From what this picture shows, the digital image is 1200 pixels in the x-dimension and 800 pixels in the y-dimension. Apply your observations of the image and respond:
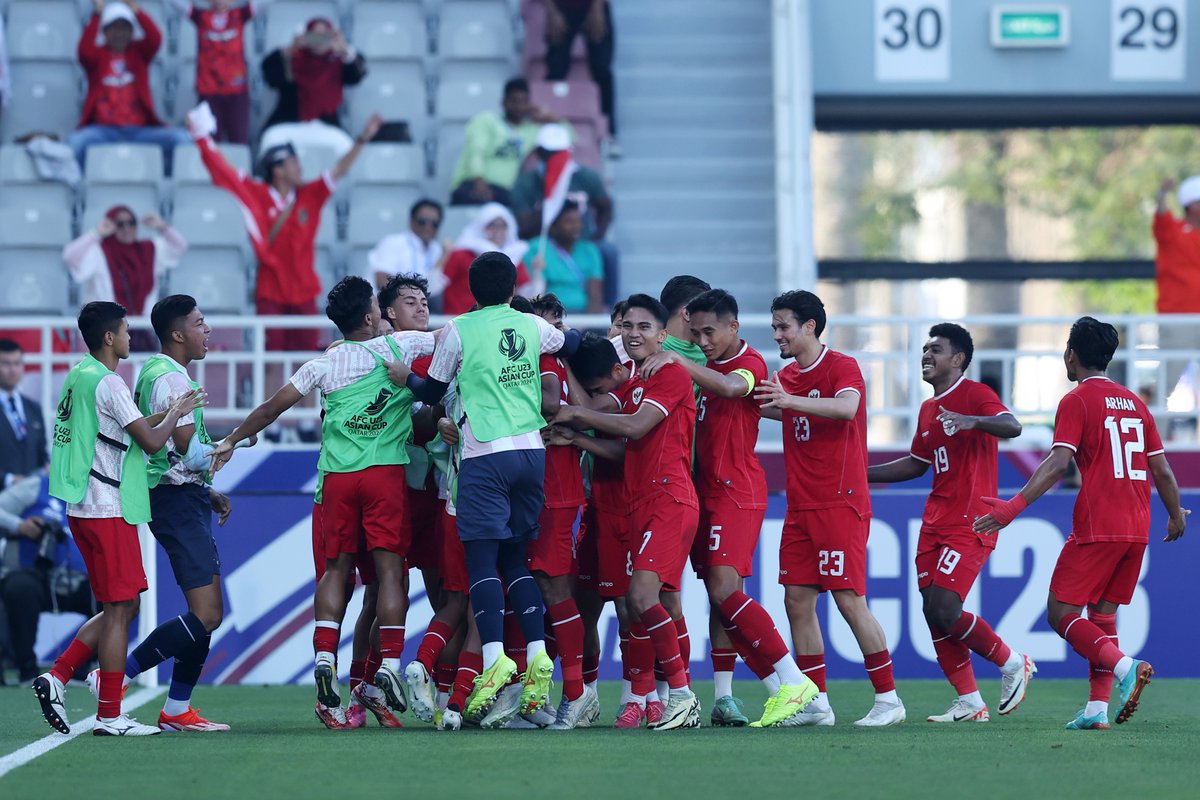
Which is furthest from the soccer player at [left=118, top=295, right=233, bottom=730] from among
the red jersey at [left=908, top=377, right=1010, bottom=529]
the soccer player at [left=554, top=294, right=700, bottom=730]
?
the red jersey at [left=908, top=377, right=1010, bottom=529]

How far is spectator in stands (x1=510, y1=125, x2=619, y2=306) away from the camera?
1385 centimetres

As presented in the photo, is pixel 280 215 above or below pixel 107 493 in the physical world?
above

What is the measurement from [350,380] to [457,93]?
8255 millimetres

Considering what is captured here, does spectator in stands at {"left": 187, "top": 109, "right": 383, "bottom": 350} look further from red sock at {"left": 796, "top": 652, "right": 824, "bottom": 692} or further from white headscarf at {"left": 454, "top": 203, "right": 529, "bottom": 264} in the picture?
red sock at {"left": 796, "top": 652, "right": 824, "bottom": 692}

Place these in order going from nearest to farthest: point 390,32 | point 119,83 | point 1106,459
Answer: point 1106,459, point 119,83, point 390,32

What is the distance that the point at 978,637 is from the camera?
27.9ft

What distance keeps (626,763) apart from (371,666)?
2212 millimetres

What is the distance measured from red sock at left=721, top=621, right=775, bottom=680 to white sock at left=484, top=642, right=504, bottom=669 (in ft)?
3.57

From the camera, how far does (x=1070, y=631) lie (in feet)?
26.3

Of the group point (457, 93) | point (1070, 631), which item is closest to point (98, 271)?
point (457, 93)

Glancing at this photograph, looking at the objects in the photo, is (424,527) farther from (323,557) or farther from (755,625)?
(755,625)

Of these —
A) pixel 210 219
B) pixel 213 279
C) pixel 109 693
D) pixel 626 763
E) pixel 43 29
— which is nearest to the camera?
pixel 626 763

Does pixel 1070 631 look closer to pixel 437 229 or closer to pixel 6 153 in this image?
pixel 437 229

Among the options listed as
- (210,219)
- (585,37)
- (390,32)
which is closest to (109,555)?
(210,219)
